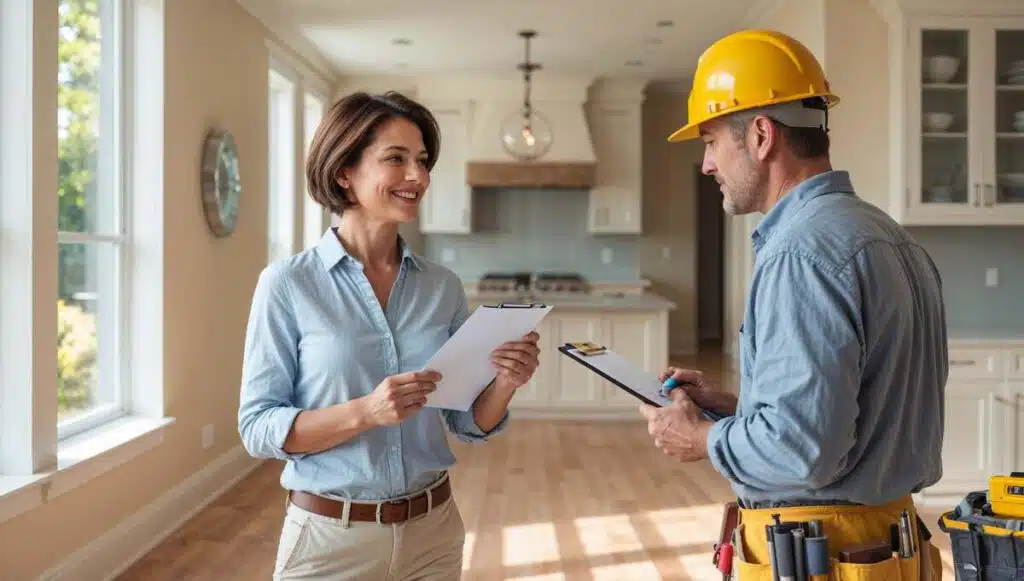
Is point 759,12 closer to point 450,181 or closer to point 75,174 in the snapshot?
point 450,181

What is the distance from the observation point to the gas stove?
29.6ft

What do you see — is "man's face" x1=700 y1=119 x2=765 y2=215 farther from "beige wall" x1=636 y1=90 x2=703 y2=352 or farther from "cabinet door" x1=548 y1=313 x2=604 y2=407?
"beige wall" x1=636 y1=90 x2=703 y2=352

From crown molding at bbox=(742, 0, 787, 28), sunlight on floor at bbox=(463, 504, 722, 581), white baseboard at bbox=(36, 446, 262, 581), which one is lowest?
sunlight on floor at bbox=(463, 504, 722, 581)

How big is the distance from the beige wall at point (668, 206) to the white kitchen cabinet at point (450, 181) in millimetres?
2095

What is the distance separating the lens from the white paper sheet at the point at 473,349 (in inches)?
56.4

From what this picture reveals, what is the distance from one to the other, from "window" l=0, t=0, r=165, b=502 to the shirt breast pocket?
7.95 ft

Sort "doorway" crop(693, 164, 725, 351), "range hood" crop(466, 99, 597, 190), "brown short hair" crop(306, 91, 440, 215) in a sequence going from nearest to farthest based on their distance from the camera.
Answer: "brown short hair" crop(306, 91, 440, 215)
"range hood" crop(466, 99, 597, 190)
"doorway" crop(693, 164, 725, 351)

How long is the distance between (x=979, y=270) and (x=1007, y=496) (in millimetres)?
4023

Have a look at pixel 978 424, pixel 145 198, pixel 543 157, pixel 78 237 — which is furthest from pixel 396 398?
pixel 543 157

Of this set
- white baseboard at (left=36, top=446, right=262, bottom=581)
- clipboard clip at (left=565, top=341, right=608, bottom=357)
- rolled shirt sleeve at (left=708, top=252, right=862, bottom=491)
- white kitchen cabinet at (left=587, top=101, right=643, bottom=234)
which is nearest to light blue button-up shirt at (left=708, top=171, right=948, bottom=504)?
rolled shirt sleeve at (left=708, top=252, right=862, bottom=491)

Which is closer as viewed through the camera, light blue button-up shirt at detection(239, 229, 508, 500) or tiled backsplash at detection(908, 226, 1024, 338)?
light blue button-up shirt at detection(239, 229, 508, 500)

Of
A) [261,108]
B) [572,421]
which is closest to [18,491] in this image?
[261,108]

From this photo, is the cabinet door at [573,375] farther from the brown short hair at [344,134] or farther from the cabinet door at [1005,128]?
the brown short hair at [344,134]

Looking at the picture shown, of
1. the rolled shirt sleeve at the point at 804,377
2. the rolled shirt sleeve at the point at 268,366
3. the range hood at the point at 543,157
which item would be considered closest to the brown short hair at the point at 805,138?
the rolled shirt sleeve at the point at 804,377
